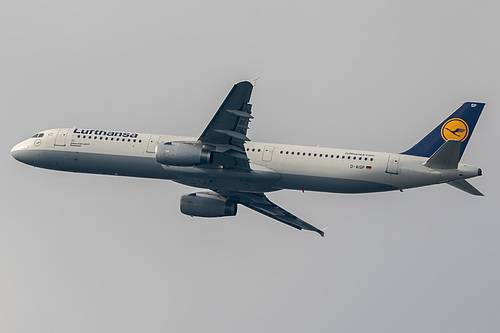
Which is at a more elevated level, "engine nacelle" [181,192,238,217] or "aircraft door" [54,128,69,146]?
"aircraft door" [54,128,69,146]

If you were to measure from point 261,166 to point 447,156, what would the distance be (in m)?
14.1

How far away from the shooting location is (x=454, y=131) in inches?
2630

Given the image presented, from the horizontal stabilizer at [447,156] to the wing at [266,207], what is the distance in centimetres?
1537

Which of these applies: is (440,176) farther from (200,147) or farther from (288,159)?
(200,147)

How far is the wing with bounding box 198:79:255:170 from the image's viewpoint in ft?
203

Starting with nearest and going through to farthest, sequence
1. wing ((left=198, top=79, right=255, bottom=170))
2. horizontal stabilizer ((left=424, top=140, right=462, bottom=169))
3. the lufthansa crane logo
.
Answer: wing ((left=198, top=79, right=255, bottom=170)) → horizontal stabilizer ((left=424, top=140, right=462, bottom=169)) → the lufthansa crane logo

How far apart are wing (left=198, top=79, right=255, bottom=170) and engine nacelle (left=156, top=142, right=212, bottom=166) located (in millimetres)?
841

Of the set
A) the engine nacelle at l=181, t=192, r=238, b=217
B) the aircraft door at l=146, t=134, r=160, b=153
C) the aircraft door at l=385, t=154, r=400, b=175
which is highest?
the aircraft door at l=146, t=134, r=160, b=153

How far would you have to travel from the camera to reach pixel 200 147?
219ft

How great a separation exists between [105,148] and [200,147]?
10.00 m

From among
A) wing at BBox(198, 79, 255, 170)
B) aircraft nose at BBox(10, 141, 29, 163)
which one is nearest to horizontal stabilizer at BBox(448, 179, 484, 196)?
wing at BBox(198, 79, 255, 170)

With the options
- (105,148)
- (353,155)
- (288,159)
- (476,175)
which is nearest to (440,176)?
(476,175)

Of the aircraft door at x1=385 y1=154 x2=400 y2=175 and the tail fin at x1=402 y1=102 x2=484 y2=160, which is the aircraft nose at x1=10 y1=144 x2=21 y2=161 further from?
the tail fin at x1=402 y1=102 x2=484 y2=160

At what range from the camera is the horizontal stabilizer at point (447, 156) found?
2509 inches
